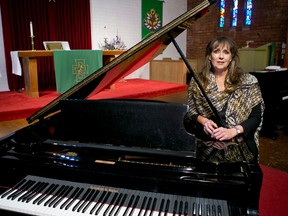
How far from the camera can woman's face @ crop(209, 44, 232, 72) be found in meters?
1.93

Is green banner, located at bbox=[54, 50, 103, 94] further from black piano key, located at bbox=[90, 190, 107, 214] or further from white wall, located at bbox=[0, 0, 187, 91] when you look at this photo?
black piano key, located at bbox=[90, 190, 107, 214]

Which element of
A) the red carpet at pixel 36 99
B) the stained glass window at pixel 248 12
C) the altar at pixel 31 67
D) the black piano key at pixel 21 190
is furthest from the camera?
the stained glass window at pixel 248 12

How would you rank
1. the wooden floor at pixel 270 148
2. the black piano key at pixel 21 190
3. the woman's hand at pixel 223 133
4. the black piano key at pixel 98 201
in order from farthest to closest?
the wooden floor at pixel 270 148 → the woman's hand at pixel 223 133 → the black piano key at pixel 21 190 → the black piano key at pixel 98 201

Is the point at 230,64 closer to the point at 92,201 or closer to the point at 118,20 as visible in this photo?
the point at 92,201

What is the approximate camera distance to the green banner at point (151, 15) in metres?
7.82

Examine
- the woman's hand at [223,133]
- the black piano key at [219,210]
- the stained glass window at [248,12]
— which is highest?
the stained glass window at [248,12]

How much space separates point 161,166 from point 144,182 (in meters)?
0.11

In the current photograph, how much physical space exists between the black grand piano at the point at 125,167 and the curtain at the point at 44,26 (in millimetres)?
4455

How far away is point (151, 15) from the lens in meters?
8.02

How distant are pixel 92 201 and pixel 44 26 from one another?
5470 millimetres

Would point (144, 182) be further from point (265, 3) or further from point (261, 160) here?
point (265, 3)

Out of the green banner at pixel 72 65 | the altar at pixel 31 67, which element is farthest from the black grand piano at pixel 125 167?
the green banner at pixel 72 65

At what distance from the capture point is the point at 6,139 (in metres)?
1.60

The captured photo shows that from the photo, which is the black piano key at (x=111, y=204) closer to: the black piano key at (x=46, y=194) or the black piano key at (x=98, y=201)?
the black piano key at (x=98, y=201)
